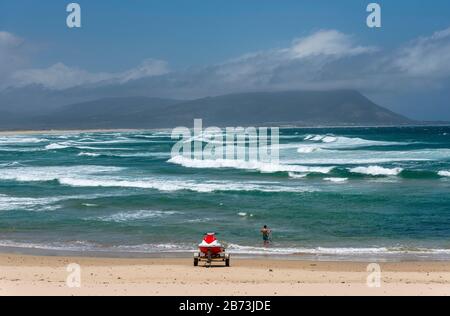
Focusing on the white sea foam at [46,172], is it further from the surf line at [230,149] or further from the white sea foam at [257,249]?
the white sea foam at [257,249]

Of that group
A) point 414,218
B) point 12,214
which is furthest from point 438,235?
point 12,214

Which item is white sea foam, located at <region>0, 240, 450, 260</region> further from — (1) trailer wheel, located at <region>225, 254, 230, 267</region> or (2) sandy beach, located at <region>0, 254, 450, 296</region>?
(1) trailer wheel, located at <region>225, 254, 230, 267</region>

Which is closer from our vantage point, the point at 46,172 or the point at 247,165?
the point at 46,172

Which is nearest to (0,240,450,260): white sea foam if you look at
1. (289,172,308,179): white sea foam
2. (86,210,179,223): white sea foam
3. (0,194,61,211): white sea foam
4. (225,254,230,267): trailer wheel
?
(225,254,230,267): trailer wheel

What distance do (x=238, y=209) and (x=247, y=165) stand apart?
636 inches

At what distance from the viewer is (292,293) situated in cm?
1094

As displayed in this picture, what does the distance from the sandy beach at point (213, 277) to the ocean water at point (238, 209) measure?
1.40 metres

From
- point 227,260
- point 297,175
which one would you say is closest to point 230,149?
point 297,175

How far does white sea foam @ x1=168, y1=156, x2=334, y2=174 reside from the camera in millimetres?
35812

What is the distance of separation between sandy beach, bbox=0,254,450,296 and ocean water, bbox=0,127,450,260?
140 centimetres

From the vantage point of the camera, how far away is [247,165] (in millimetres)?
38906

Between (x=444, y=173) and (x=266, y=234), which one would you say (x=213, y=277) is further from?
(x=444, y=173)
